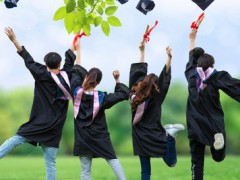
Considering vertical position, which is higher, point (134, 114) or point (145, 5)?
point (145, 5)

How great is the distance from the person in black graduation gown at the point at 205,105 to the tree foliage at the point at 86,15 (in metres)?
1.36

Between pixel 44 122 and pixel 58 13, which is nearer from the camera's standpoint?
pixel 58 13

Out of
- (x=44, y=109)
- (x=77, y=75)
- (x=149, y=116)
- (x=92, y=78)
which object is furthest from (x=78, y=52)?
(x=149, y=116)

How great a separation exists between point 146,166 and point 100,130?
0.72 metres

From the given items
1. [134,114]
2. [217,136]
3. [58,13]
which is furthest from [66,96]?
[217,136]

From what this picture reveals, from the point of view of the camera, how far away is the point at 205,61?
699cm

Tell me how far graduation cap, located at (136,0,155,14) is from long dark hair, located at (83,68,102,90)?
1.03 m

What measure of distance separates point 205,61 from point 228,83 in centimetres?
40

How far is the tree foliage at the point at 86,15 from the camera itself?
5965 millimetres

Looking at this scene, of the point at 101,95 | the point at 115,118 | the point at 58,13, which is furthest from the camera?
the point at 115,118

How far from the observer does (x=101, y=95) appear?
6.63 meters

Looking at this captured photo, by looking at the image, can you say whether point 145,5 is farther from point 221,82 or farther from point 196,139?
point 196,139

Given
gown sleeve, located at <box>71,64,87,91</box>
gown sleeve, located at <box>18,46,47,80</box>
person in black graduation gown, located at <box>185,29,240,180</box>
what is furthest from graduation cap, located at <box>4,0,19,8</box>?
person in black graduation gown, located at <box>185,29,240,180</box>

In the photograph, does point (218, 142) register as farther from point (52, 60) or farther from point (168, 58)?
point (52, 60)
